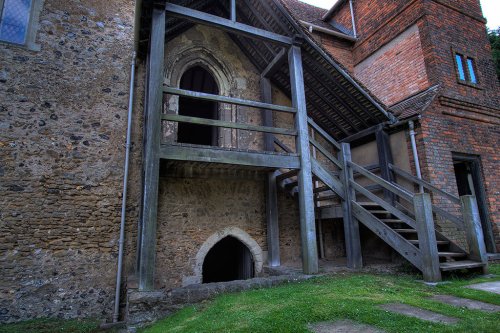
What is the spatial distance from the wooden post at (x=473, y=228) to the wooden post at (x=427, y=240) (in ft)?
3.04

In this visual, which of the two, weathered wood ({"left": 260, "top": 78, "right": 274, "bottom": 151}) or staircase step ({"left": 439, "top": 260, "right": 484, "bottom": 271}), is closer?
staircase step ({"left": 439, "top": 260, "right": 484, "bottom": 271})

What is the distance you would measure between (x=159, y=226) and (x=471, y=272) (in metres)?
6.22

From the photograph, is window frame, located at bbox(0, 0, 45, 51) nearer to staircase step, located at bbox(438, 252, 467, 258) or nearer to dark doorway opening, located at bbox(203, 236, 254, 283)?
dark doorway opening, located at bbox(203, 236, 254, 283)

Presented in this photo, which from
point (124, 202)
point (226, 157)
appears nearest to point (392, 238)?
point (226, 157)

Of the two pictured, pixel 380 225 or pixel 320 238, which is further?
pixel 320 238

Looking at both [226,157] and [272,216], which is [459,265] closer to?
[272,216]

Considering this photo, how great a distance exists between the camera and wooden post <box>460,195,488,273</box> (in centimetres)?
555

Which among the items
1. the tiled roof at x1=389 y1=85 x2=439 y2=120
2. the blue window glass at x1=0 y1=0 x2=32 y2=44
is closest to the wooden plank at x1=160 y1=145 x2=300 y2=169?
the tiled roof at x1=389 y1=85 x2=439 y2=120

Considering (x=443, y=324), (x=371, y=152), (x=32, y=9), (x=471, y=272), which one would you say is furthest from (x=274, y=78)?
(x=443, y=324)

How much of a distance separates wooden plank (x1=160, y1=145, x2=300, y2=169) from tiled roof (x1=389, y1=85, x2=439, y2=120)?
3.43 m

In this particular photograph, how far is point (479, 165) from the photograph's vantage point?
27.2 ft

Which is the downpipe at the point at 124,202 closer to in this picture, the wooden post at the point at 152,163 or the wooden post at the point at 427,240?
the wooden post at the point at 152,163

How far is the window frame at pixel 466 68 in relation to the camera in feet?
28.0

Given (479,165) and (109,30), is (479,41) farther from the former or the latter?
(109,30)
